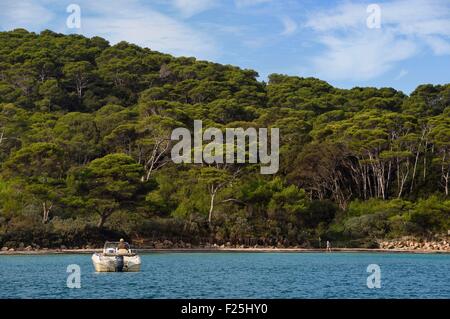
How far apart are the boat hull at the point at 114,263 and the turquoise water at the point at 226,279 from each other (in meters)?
0.38

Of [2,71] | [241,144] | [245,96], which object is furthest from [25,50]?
[241,144]

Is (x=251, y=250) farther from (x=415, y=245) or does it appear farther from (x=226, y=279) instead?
(x=226, y=279)

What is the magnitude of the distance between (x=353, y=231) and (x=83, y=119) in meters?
22.7

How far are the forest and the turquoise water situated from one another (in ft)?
27.1

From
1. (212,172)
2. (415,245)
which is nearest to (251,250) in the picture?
(212,172)

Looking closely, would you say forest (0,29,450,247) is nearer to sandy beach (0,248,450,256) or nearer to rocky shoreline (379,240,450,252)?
rocky shoreline (379,240,450,252)

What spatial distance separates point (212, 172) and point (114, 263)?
18.6 metres

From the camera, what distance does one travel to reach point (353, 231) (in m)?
44.5

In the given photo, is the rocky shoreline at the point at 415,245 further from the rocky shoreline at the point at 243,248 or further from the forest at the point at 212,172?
the forest at the point at 212,172

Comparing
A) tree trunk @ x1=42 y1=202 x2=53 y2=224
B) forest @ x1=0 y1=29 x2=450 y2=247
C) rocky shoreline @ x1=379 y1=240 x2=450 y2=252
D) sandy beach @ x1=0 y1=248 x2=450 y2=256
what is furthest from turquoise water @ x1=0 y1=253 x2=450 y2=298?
rocky shoreline @ x1=379 y1=240 x2=450 y2=252

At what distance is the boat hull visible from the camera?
25.6 meters
